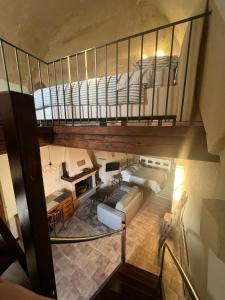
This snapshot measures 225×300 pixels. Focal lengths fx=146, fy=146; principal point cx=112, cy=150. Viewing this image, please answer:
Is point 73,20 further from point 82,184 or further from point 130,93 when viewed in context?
point 82,184

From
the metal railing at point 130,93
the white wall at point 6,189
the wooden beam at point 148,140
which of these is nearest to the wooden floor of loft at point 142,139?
the wooden beam at point 148,140

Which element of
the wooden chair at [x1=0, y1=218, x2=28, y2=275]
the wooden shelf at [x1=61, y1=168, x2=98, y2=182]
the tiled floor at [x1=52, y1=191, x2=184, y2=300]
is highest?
the wooden chair at [x1=0, y1=218, x2=28, y2=275]

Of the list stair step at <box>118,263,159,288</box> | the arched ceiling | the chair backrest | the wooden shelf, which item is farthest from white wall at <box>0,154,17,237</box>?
stair step at <box>118,263,159,288</box>

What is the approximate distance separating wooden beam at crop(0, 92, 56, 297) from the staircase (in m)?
1.87

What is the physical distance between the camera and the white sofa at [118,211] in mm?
4113

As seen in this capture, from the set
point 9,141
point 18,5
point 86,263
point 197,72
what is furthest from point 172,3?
point 86,263

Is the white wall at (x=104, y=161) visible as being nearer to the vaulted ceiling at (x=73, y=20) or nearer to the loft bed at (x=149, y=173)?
the loft bed at (x=149, y=173)

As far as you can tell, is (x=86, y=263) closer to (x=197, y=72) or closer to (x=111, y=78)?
(x=111, y=78)

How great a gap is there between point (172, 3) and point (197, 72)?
220cm

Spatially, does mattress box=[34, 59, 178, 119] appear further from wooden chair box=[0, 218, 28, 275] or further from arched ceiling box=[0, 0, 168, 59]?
arched ceiling box=[0, 0, 168, 59]

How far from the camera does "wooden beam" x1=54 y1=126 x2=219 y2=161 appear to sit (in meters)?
1.28

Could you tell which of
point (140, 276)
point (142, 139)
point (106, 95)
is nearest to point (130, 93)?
point (106, 95)

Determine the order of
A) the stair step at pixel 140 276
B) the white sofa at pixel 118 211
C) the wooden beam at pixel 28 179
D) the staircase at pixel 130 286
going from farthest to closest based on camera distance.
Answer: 1. the white sofa at pixel 118 211
2. the stair step at pixel 140 276
3. the staircase at pixel 130 286
4. the wooden beam at pixel 28 179

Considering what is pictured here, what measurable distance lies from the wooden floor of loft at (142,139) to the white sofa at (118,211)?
109 inches
